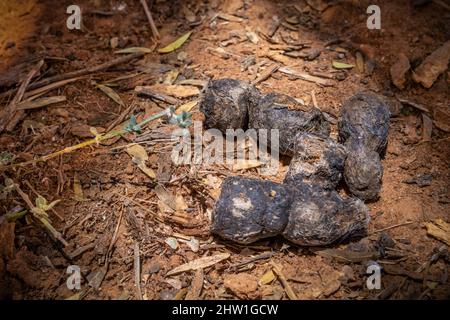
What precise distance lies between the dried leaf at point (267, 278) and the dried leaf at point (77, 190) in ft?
4.15

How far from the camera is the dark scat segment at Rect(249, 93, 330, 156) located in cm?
268

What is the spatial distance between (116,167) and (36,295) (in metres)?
0.93


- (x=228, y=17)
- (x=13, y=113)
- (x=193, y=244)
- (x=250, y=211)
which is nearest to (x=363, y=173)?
(x=250, y=211)

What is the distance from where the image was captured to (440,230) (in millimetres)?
2457

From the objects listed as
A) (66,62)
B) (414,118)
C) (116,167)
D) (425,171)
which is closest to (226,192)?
(116,167)

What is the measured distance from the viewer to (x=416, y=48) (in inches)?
130

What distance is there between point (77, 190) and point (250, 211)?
1.19 metres

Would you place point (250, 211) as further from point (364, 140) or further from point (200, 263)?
point (364, 140)

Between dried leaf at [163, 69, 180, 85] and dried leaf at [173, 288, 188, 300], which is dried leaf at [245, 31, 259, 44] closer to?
dried leaf at [163, 69, 180, 85]

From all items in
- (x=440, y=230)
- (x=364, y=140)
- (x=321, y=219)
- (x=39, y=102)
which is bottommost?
(x=440, y=230)

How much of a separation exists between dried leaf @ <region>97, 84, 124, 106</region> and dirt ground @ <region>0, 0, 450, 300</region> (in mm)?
32

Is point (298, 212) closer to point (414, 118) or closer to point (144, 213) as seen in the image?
point (144, 213)

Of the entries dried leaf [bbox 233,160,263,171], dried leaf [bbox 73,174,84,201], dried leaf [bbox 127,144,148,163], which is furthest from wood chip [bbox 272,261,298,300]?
dried leaf [bbox 73,174,84,201]

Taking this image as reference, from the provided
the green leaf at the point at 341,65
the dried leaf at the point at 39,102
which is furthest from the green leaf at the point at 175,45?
the green leaf at the point at 341,65
